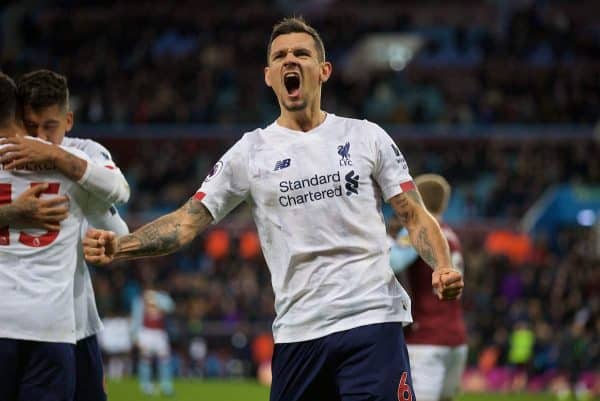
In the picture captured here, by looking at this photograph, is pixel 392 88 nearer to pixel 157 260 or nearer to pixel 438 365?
pixel 157 260

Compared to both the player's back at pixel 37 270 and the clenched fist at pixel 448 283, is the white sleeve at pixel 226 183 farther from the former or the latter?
the clenched fist at pixel 448 283

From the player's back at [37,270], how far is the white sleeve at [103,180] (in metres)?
0.10

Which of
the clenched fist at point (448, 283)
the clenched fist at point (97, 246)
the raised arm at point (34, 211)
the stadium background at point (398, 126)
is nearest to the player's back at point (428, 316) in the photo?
the clenched fist at point (448, 283)

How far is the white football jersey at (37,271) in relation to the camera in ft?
17.8

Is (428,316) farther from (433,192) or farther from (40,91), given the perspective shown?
(40,91)

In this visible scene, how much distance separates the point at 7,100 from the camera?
5555mm

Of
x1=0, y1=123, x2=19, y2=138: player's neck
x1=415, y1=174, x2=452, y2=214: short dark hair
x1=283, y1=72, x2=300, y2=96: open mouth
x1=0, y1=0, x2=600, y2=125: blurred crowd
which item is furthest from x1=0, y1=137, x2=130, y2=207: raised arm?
x1=0, y1=0, x2=600, y2=125: blurred crowd

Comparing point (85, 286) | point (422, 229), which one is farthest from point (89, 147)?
point (422, 229)

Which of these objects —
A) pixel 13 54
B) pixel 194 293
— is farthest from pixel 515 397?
pixel 13 54

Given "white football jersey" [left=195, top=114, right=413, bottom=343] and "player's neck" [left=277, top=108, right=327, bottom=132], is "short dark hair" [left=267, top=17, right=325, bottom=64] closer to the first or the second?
"player's neck" [left=277, top=108, right=327, bottom=132]

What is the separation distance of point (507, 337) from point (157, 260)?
27.6 ft

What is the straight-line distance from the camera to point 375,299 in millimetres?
5156

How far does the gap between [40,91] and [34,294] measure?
102 cm

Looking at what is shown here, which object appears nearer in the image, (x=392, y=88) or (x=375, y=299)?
(x=375, y=299)
